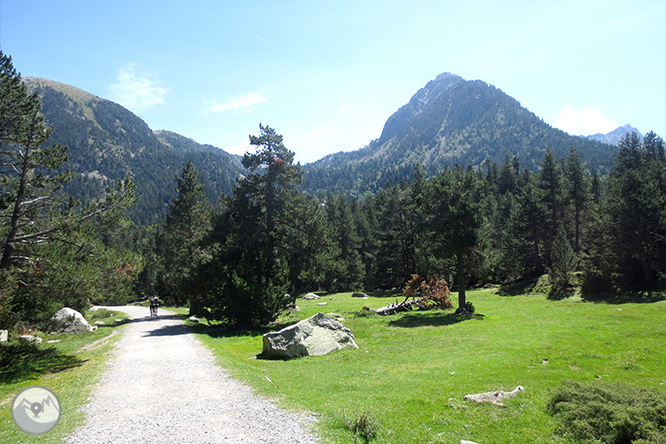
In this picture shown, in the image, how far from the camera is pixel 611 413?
8.39 meters

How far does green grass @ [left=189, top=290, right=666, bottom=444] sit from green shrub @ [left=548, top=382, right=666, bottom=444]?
0.58 meters

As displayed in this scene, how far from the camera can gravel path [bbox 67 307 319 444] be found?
8.01 meters

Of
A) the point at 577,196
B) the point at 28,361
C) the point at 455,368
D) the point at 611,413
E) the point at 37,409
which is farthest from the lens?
the point at 577,196

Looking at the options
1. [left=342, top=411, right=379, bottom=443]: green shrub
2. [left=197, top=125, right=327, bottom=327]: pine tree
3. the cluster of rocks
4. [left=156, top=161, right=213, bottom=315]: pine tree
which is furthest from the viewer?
[left=156, top=161, right=213, bottom=315]: pine tree

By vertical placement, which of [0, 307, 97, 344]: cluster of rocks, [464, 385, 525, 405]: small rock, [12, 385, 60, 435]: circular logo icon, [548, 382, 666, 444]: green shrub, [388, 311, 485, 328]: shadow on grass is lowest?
[388, 311, 485, 328]: shadow on grass

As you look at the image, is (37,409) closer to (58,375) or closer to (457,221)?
(58,375)

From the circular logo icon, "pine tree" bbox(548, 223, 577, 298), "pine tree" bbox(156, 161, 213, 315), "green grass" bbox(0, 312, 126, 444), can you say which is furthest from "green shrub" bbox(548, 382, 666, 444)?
"pine tree" bbox(548, 223, 577, 298)

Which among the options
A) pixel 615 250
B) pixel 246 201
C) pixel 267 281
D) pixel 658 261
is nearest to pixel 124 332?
pixel 267 281

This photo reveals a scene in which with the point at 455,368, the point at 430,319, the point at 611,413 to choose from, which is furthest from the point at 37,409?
the point at 430,319

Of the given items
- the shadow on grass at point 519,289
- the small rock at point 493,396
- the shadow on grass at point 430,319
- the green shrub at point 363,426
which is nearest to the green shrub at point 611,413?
the small rock at point 493,396

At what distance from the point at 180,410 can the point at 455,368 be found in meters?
11.0

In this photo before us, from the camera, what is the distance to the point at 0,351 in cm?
1645

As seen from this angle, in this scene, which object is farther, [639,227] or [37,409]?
[639,227]

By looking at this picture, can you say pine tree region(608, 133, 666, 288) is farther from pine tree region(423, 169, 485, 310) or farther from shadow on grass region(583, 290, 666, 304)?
pine tree region(423, 169, 485, 310)
